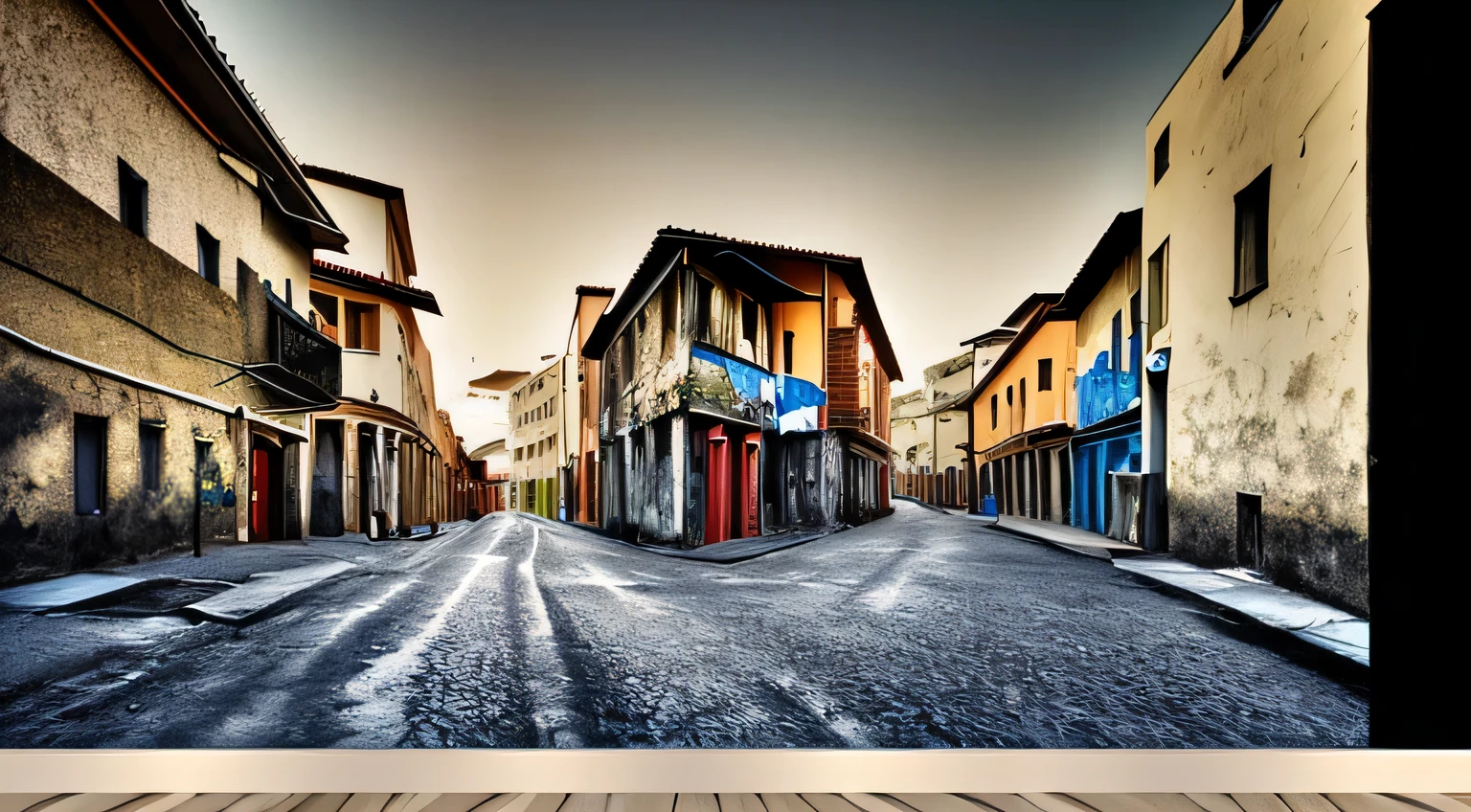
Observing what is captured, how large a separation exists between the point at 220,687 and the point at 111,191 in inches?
62.6

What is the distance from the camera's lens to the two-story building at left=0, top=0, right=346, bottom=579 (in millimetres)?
1652

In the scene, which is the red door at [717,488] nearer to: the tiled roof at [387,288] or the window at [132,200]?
the tiled roof at [387,288]

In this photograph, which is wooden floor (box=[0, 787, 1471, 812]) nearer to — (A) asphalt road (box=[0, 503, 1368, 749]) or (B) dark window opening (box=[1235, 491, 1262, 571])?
(A) asphalt road (box=[0, 503, 1368, 749])

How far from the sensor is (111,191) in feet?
5.62

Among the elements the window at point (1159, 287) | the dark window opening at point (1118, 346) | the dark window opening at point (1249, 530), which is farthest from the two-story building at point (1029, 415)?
the dark window opening at point (1249, 530)

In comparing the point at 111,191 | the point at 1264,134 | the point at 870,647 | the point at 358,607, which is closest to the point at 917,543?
the point at 870,647

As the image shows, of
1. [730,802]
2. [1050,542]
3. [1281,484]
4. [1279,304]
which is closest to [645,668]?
[730,802]

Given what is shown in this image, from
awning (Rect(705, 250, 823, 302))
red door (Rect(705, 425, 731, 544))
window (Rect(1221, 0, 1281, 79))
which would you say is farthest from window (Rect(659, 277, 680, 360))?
window (Rect(1221, 0, 1281, 79))

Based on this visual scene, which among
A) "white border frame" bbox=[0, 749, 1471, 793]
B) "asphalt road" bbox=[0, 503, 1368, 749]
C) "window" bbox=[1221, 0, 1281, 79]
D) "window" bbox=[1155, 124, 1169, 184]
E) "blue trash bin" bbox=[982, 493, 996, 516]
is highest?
"window" bbox=[1221, 0, 1281, 79]

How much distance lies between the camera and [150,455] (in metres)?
1.73

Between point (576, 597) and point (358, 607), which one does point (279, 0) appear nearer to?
point (358, 607)

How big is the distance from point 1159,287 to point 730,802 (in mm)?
2262

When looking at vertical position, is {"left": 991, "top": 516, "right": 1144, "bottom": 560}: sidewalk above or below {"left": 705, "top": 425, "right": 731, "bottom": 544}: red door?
below

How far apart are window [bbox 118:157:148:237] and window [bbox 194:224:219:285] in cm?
13
